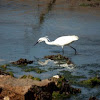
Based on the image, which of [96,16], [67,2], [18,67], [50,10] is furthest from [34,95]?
[67,2]

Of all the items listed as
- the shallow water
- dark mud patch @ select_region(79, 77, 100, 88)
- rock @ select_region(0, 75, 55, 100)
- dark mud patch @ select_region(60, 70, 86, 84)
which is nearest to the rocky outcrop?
rock @ select_region(0, 75, 55, 100)

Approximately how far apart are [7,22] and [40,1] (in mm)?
7540

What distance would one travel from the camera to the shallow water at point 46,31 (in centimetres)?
1038

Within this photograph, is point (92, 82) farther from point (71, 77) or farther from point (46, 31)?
point (46, 31)

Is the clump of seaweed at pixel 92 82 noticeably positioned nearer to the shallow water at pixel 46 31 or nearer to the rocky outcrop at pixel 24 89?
the shallow water at pixel 46 31

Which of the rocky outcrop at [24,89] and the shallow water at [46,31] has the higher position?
the rocky outcrop at [24,89]

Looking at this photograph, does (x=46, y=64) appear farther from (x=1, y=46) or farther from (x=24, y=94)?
(x=24, y=94)

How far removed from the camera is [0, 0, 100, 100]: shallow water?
34.0 ft

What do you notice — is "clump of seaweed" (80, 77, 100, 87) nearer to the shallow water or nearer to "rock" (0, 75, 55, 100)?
the shallow water

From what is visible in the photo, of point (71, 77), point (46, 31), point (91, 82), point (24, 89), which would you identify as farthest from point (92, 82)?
point (46, 31)

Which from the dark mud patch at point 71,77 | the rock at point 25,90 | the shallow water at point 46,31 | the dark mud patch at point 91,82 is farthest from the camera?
the shallow water at point 46,31

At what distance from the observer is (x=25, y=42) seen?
13.5m

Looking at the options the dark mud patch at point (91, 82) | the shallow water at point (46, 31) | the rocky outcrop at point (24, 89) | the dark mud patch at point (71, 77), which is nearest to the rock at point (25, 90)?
the rocky outcrop at point (24, 89)

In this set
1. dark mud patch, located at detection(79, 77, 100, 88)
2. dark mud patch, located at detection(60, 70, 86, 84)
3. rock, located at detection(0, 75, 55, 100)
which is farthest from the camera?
dark mud patch, located at detection(60, 70, 86, 84)
